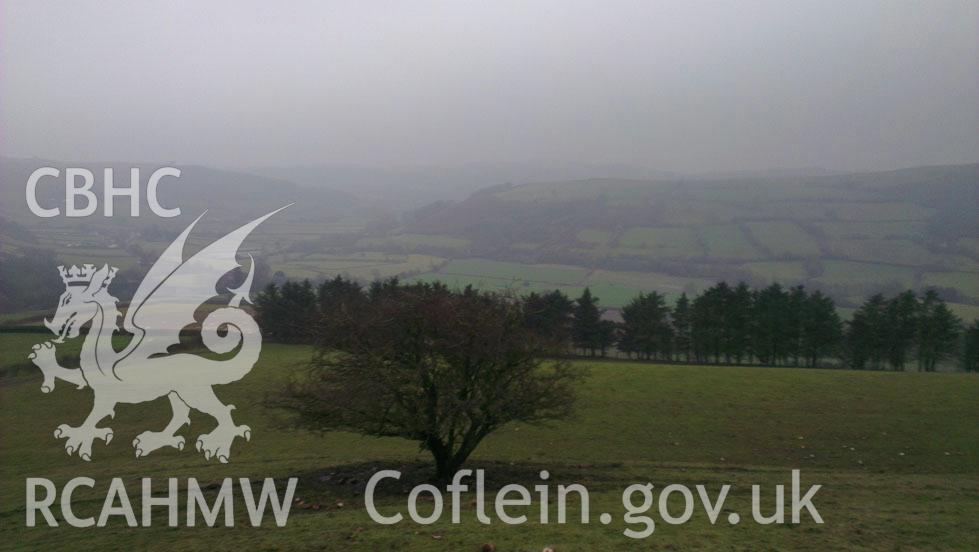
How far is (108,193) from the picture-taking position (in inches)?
1463

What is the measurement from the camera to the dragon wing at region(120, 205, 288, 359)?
20281 mm

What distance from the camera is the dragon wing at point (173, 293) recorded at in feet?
66.5

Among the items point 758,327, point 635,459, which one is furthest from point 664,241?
point 635,459

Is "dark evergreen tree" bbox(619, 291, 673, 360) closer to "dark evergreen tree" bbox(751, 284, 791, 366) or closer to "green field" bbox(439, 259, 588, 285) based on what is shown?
"dark evergreen tree" bbox(751, 284, 791, 366)

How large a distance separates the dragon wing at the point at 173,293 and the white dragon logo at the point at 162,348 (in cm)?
4

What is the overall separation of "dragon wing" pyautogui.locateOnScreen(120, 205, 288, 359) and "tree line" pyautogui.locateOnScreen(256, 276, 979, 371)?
16661 mm

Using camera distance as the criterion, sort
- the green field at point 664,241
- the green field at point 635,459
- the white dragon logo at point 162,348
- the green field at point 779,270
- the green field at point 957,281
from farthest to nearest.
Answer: the green field at point 664,241 < the green field at point 779,270 < the green field at point 957,281 < the white dragon logo at point 162,348 < the green field at point 635,459

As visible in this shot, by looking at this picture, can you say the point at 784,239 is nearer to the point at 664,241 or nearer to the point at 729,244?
the point at 729,244

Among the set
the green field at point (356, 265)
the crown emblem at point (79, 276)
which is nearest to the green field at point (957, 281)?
the green field at point (356, 265)

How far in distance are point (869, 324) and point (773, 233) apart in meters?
63.0

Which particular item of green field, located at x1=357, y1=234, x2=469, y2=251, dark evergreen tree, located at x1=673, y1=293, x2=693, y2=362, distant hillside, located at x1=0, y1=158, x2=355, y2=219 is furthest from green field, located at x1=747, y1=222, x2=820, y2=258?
distant hillside, located at x1=0, y1=158, x2=355, y2=219

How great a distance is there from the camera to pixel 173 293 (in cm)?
2267

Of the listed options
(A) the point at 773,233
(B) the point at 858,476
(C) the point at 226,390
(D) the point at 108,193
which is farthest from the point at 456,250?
(B) the point at 858,476

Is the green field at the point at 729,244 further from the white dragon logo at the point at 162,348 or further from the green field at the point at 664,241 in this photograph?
the white dragon logo at the point at 162,348
